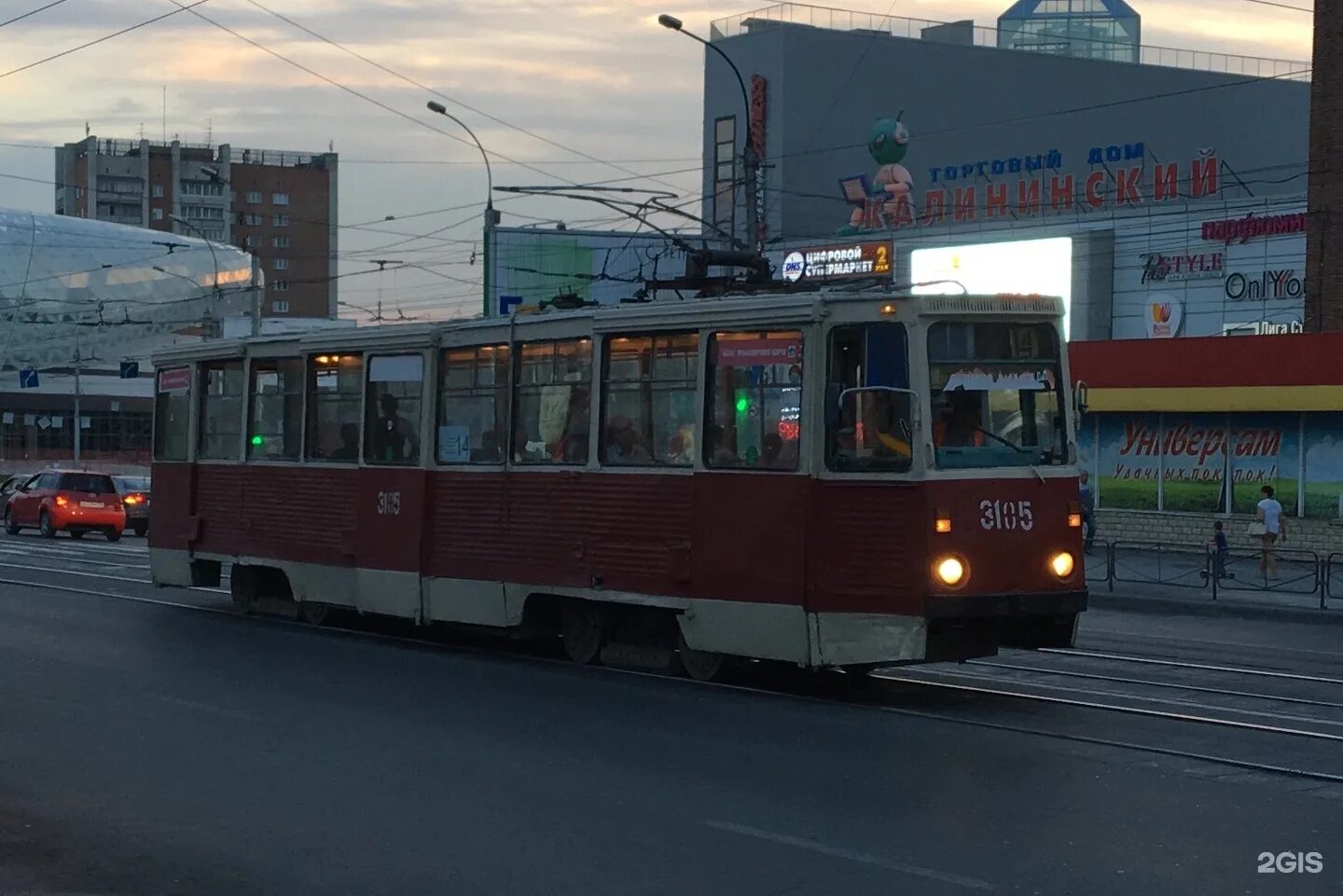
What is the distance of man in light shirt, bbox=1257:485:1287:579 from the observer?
26995mm

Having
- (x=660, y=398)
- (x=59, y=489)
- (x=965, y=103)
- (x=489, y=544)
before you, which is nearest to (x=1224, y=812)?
(x=660, y=398)

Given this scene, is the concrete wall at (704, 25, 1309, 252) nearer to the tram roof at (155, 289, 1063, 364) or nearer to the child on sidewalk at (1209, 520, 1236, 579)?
the child on sidewalk at (1209, 520, 1236, 579)

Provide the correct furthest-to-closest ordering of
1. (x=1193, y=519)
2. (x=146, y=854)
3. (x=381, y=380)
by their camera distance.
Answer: (x=1193, y=519), (x=381, y=380), (x=146, y=854)

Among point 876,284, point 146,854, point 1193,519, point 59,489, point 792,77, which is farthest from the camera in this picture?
point 792,77

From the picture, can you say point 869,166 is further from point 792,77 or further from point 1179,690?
point 1179,690

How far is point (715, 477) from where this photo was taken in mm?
13648

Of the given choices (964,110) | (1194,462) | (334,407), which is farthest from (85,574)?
(964,110)

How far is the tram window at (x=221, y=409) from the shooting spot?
19844 millimetres

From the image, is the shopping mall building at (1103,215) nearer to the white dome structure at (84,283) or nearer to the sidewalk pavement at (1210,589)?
the sidewalk pavement at (1210,589)

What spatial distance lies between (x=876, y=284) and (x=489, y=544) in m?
4.39

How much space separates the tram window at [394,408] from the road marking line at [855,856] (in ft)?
29.2

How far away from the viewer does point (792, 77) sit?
199 feet

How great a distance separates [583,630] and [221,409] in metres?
6.81

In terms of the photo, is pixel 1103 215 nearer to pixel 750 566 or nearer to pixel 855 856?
pixel 750 566
